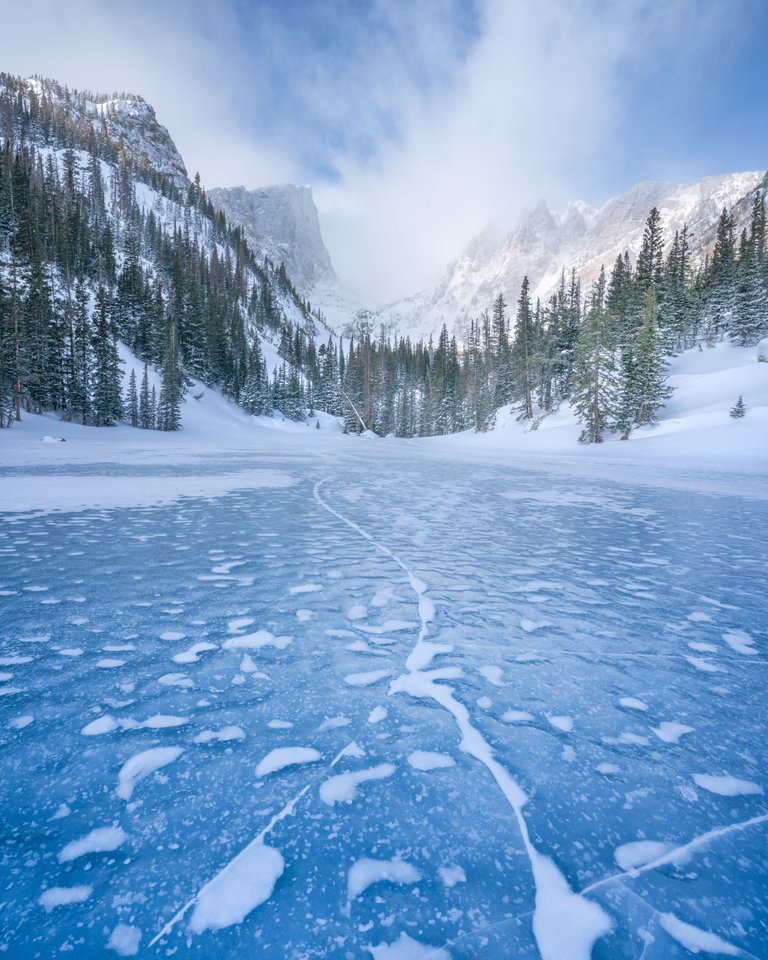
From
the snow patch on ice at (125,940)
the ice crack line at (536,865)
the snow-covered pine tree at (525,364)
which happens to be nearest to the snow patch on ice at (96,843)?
the snow patch on ice at (125,940)

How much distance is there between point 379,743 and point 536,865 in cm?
96

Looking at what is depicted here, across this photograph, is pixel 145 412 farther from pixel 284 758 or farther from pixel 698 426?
→ pixel 284 758

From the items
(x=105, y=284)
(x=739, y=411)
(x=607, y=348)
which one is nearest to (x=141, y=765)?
(x=739, y=411)

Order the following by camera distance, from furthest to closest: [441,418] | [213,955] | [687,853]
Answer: [441,418], [687,853], [213,955]

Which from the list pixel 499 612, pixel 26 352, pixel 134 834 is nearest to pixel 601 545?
pixel 499 612

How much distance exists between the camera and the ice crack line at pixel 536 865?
152cm

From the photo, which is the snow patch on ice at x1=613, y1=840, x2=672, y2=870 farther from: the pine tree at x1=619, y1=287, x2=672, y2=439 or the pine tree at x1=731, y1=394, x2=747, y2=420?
the pine tree at x1=619, y1=287, x2=672, y2=439

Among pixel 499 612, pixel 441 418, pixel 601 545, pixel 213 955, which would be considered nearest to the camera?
pixel 213 955

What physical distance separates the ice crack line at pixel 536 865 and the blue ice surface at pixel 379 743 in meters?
0.04

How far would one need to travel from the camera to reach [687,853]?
186cm

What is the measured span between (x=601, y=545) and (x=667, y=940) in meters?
5.72

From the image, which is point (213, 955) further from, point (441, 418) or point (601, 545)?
point (441, 418)

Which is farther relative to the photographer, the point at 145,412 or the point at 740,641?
the point at 145,412

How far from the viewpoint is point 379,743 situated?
2.51 metres
